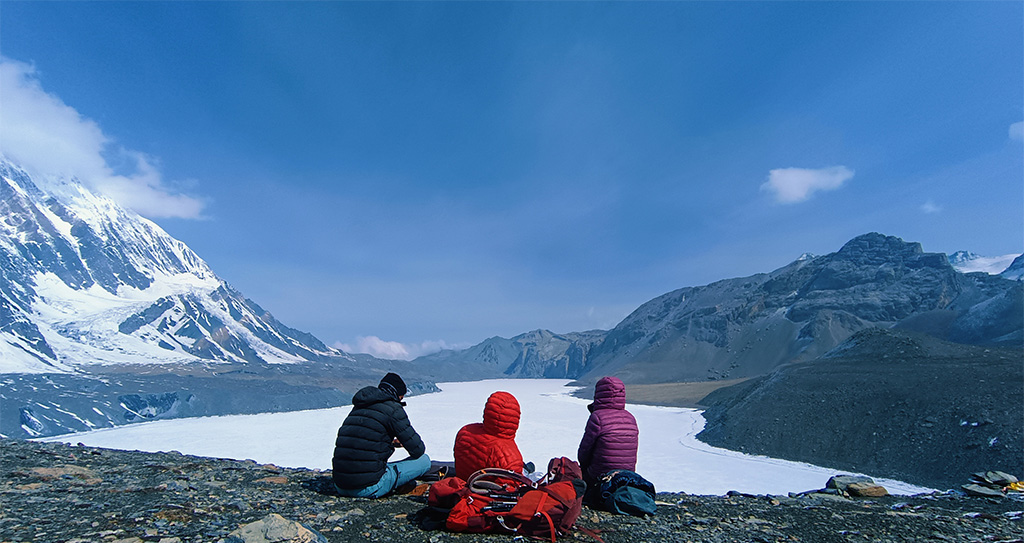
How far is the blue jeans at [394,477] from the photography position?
6.45m

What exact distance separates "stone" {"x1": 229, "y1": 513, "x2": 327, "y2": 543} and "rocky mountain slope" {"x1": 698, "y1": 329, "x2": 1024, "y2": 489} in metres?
28.0

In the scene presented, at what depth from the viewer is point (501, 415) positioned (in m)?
5.87

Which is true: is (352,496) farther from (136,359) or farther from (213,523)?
(136,359)

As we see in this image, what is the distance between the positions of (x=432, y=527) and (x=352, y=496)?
1.93 metres

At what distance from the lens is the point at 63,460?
977 cm

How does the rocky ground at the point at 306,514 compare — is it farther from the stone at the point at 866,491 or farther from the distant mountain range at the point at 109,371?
the distant mountain range at the point at 109,371

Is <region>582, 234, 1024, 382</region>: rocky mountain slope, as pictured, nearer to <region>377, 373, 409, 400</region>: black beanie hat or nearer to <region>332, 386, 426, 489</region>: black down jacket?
<region>377, 373, 409, 400</region>: black beanie hat

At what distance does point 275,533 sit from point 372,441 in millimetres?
1840

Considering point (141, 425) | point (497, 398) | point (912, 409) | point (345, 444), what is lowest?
point (141, 425)

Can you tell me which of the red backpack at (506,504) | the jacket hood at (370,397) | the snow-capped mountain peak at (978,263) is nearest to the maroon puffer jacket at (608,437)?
the red backpack at (506,504)

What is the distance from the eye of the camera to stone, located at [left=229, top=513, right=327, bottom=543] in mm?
4168

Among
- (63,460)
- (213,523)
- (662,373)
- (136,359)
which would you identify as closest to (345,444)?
(213,523)

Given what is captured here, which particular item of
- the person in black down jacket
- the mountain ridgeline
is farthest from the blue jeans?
the mountain ridgeline

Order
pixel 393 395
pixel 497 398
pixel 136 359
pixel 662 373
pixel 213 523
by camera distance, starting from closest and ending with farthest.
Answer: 1. pixel 213 523
2. pixel 497 398
3. pixel 393 395
4. pixel 662 373
5. pixel 136 359
